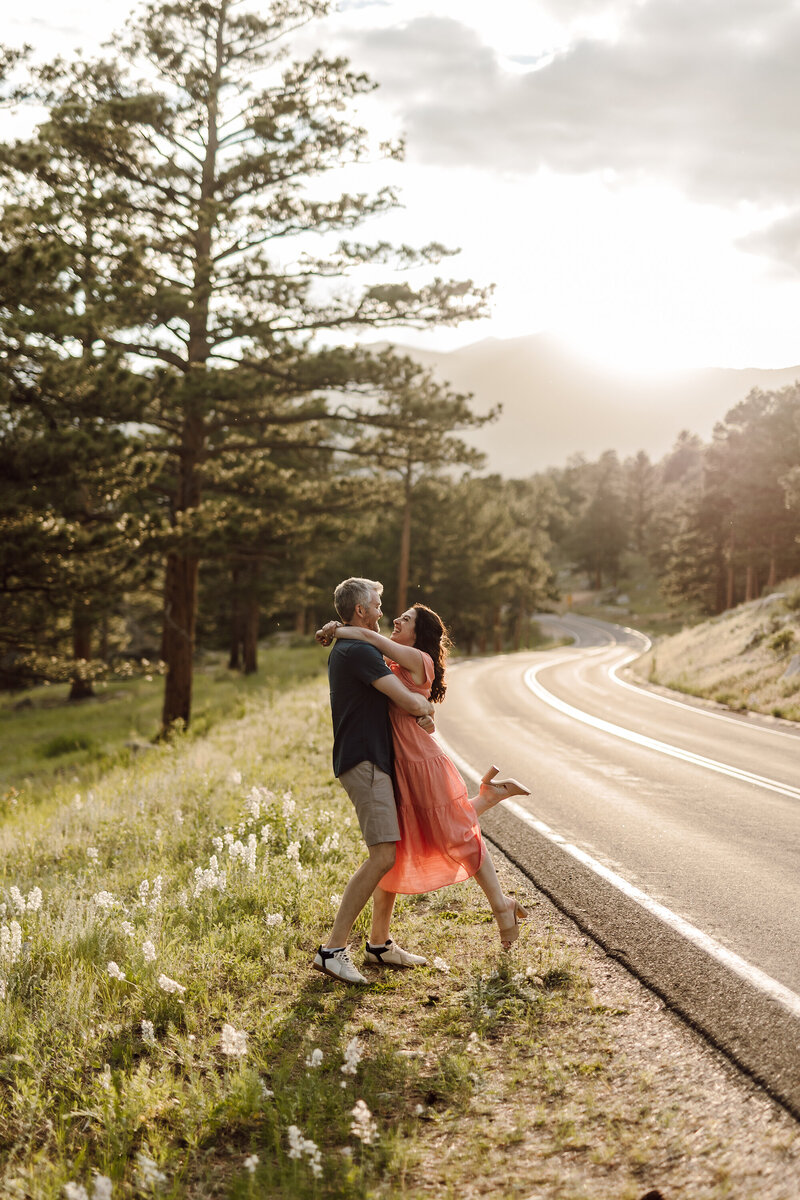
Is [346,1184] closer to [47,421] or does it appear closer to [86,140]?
[47,421]

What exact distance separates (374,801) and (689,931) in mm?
2139

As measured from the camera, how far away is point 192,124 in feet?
53.7

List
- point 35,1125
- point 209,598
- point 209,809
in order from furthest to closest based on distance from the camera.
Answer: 1. point 209,598
2. point 209,809
3. point 35,1125

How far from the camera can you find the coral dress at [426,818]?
454 cm

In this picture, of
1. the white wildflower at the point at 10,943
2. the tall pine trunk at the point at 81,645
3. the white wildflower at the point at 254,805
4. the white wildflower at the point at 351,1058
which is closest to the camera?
the white wildflower at the point at 351,1058

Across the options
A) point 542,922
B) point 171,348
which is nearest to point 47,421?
point 171,348

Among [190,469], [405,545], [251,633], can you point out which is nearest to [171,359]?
[190,469]

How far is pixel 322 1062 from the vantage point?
3668 mm

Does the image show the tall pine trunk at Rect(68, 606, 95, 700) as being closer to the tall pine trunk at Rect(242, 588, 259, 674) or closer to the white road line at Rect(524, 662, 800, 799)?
the tall pine trunk at Rect(242, 588, 259, 674)

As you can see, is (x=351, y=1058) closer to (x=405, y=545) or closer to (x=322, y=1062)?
(x=322, y=1062)

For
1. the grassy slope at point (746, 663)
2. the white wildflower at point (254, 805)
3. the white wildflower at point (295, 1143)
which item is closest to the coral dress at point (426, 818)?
the white wildflower at point (295, 1143)

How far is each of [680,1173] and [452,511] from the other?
47388 mm

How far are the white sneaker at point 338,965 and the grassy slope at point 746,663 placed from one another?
14686mm

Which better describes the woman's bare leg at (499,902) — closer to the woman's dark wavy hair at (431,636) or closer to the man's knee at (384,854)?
the man's knee at (384,854)
